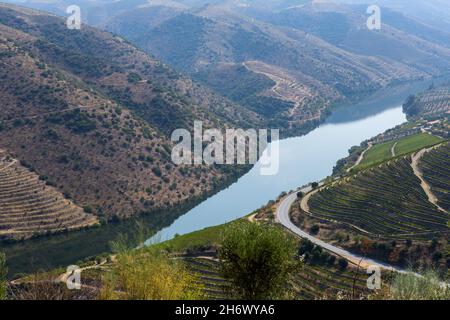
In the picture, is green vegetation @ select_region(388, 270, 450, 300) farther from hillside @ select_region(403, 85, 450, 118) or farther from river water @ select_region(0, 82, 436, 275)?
hillside @ select_region(403, 85, 450, 118)

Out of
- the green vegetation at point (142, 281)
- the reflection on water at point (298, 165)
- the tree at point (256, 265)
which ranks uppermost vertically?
the green vegetation at point (142, 281)

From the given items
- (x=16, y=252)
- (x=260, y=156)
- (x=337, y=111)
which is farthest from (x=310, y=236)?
(x=337, y=111)

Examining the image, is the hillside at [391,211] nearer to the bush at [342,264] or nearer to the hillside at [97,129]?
the bush at [342,264]

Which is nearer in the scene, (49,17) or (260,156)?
(260,156)

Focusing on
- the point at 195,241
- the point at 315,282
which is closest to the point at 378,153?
the point at 195,241

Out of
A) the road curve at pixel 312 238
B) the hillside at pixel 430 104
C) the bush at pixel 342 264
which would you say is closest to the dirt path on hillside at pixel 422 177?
the road curve at pixel 312 238
